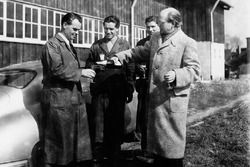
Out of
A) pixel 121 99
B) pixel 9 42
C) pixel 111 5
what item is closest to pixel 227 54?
pixel 111 5

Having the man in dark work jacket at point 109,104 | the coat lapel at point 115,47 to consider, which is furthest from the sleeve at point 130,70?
the coat lapel at point 115,47

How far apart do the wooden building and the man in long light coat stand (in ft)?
20.4

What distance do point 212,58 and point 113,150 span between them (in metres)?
17.4

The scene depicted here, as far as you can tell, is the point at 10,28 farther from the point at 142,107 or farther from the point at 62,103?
the point at 62,103

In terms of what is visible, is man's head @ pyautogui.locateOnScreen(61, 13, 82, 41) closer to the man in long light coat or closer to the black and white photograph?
the black and white photograph

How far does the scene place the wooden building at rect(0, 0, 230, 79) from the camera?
27.5ft

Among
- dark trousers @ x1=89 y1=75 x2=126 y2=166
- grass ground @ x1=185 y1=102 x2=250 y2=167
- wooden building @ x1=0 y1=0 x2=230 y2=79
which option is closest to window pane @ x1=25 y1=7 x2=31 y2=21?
wooden building @ x1=0 y1=0 x2=230 y2=79

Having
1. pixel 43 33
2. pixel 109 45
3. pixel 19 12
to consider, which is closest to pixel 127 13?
pixel 43 33

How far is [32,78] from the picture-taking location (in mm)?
3439

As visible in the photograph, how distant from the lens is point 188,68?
9.96ft

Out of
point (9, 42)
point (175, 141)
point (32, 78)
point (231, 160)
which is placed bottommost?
point (231, 160)

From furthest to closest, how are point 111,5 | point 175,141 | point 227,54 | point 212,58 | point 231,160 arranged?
point 227,54, point 212,58, point 111,5, point 231,160, point 175,141

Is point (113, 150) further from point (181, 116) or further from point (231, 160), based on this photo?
point (231, 160)

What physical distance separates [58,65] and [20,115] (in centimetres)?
65
